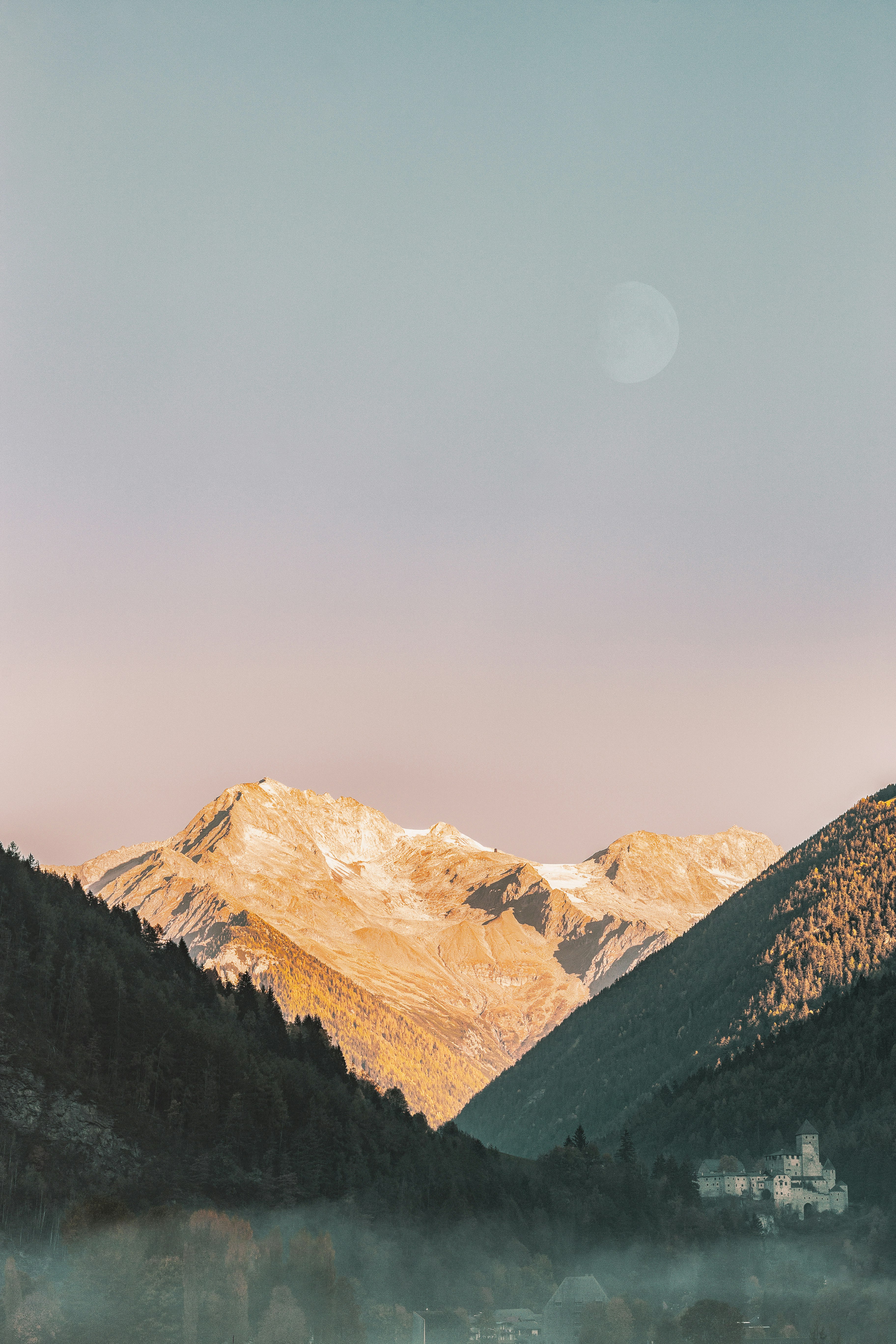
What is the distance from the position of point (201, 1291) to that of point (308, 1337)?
16288 millimetres

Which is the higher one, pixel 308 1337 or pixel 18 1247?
pixel 18 1247

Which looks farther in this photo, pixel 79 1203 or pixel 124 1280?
pixel 79 1203

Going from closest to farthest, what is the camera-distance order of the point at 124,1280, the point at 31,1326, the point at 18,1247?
the point at 31,1326 → the point at 124,1280 → the point at 18,1247

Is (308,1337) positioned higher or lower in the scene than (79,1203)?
lower

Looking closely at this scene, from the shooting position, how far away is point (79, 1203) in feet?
652

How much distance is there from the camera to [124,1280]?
176m

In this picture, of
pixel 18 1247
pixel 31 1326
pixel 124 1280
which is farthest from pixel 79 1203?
pixel 31 1326

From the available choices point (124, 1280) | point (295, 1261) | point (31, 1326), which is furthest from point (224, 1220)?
point (31, 1326)

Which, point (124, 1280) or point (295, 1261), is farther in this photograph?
point (295, 1261)

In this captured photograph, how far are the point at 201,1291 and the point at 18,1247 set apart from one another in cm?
3427

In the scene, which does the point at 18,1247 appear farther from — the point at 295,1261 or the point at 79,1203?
the point at 295,1261

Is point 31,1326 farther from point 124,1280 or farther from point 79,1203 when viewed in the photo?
point 79,1203

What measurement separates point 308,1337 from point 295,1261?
1867cm

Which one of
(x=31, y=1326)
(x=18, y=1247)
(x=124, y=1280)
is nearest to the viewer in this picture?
(x=31, y=1326)
